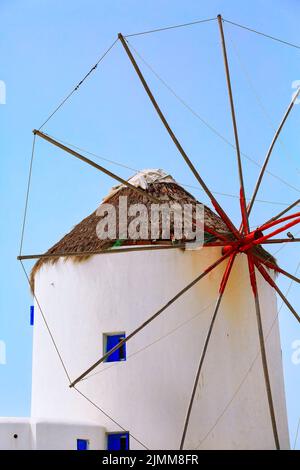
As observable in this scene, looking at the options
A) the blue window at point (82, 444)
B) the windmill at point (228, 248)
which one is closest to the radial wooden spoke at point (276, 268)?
the windmill at point (228, 248)

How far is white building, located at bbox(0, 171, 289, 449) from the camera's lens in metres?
23.6

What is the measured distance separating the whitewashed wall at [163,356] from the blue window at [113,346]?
14cm

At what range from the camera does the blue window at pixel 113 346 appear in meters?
24.2

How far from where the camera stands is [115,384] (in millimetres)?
24000

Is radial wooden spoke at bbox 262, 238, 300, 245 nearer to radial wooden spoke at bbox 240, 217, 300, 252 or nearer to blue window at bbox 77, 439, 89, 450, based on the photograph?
radial wooden spoke at bbox 240, 217, 300, 252

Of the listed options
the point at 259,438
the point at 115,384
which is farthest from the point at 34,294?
the point at 259,438

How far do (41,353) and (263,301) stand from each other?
Answer: 177 inches

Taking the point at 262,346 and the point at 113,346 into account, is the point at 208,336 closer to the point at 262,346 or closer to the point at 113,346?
the point at 262,346

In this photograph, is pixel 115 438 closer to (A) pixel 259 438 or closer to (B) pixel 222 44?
(A) pixel 259 438

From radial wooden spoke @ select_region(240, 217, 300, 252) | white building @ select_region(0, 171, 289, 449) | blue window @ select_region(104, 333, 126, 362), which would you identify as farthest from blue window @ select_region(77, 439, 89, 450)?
radial wooden spoke @ select_region(240, 217, 300, 252)

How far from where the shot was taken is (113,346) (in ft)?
79.8

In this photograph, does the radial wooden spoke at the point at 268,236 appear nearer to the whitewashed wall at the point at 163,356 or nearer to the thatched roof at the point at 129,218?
the whitewashed wall at the point at 163,356

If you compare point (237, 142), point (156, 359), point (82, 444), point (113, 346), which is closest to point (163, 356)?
point (156, 359)

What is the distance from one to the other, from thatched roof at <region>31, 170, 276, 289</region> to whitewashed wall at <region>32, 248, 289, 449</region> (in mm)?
564
